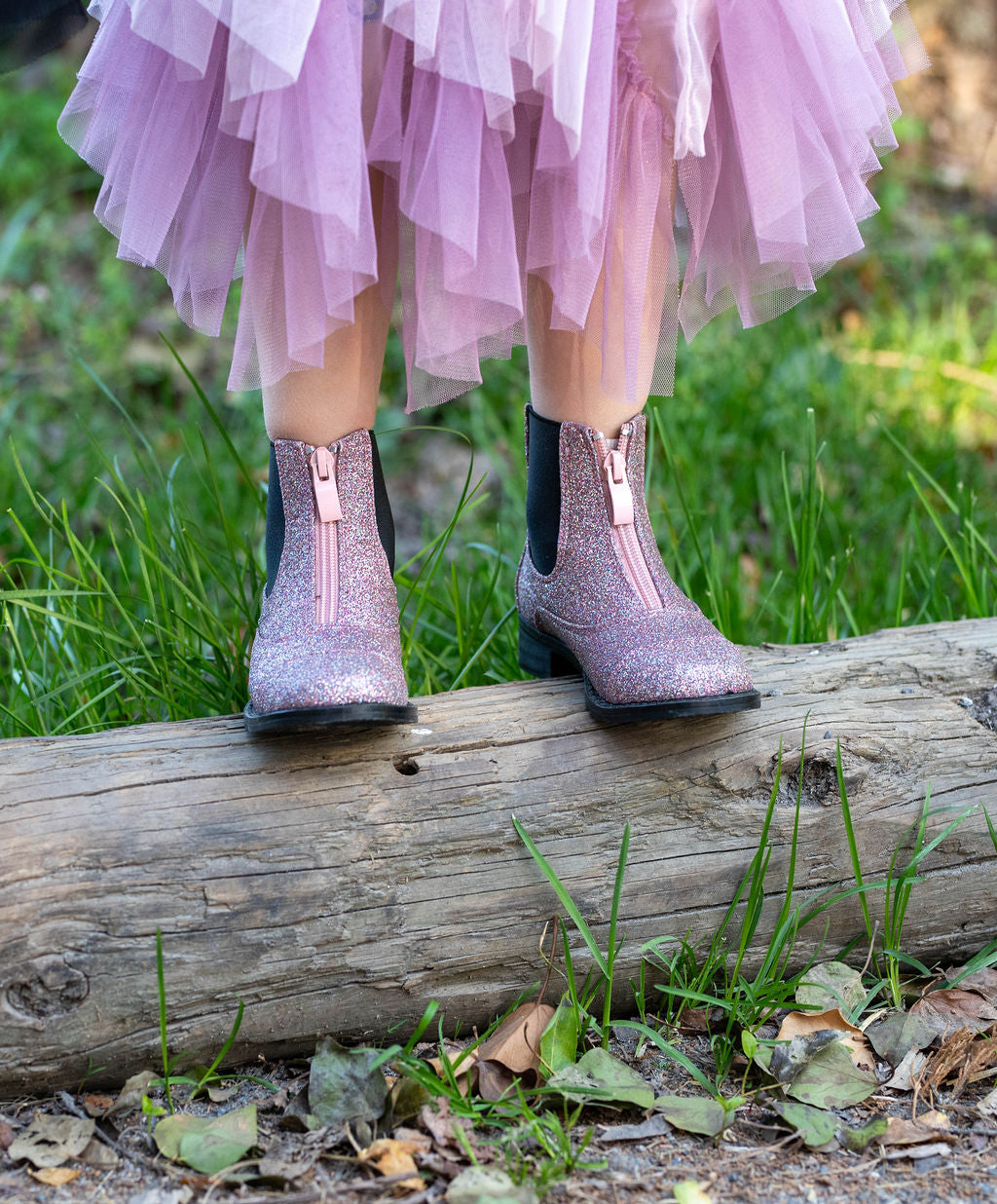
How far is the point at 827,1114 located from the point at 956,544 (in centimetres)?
98

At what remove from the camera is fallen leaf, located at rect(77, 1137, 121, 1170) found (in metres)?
0.83

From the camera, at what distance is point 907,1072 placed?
37.5 inches

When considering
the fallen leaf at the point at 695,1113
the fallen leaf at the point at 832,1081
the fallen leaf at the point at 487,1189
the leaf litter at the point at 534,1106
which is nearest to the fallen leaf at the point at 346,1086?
the leaf litter at the point at 534,1106

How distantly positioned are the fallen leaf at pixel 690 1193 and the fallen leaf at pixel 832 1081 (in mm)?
144

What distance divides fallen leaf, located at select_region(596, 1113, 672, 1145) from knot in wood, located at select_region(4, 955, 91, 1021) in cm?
44

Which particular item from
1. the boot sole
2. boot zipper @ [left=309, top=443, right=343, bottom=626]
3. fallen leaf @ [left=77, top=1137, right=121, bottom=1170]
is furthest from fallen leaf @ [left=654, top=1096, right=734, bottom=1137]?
boot zipper @ [left=309, top=443, right=343, bottom=626]

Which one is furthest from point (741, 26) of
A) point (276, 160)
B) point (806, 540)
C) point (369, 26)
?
point (806, 540)

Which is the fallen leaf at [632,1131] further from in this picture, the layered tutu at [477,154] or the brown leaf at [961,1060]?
the layered tutu at [477,154]

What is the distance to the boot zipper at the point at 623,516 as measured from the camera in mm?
1097

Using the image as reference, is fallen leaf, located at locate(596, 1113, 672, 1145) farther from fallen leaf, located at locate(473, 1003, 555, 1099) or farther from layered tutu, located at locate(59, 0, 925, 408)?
layered tutu, located at locate(59, 0, 925, 408)

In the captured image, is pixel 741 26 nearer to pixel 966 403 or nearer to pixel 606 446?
pixel 606 446

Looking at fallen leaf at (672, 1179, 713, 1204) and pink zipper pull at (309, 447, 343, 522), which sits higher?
pink zipper pull at (309, 447, 343, 522)

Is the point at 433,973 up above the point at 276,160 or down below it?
below

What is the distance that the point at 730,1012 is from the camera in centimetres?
96
